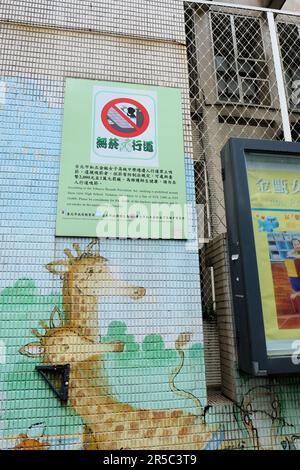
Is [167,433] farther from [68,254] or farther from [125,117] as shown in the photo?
[125,117]

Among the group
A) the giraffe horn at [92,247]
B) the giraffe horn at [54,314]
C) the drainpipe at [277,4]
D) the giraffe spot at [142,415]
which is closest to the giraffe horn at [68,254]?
the giraffe horn at [92,247]

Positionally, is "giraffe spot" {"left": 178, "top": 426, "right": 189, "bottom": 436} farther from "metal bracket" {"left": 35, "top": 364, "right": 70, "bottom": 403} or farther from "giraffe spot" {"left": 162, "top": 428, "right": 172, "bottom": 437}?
"metal bracket" {"left": 35, "top": 364, "right": 70, "bottom": 403}

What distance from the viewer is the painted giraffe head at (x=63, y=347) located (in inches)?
81.4

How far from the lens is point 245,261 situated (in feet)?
7.16

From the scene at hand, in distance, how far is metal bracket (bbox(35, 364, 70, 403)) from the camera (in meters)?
2.01

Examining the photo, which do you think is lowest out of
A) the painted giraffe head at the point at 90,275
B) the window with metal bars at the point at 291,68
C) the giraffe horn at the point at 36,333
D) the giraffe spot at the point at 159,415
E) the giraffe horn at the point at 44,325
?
the giraffe spot at the point at 159,415

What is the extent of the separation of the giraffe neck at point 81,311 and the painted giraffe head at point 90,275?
2cm

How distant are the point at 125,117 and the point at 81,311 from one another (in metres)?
1.56

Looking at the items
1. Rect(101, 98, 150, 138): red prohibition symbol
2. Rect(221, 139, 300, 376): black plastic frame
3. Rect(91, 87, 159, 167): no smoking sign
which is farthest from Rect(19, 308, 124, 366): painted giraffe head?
Rect(101, 98, 150, 138): red prohibition symbol

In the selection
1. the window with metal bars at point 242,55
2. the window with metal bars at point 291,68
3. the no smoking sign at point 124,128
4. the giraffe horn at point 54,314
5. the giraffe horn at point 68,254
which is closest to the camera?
the giraffe horn at point 54,314

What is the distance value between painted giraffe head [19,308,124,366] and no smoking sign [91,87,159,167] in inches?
49.3

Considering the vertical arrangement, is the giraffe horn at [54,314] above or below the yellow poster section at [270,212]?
below

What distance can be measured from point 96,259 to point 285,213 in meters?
1.50

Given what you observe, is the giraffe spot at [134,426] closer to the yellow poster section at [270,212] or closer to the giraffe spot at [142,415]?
the giraffe spot at [142,415]
